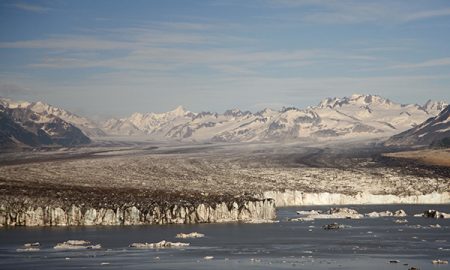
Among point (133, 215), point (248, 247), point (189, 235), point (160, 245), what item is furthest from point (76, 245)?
point (133, 215)

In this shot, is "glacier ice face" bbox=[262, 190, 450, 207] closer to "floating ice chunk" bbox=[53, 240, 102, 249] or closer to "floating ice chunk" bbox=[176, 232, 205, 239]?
"floating ice chunk" bbox=[176, 232, 205, 239]

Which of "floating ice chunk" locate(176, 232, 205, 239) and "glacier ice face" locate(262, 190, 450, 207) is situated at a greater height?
"glacier ice face" locate(262, 190, 450, 207)

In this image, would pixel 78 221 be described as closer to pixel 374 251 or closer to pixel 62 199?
pixel 62 199

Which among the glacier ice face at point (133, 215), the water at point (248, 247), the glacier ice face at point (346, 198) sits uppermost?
the glacier ice face at point (346, 198)

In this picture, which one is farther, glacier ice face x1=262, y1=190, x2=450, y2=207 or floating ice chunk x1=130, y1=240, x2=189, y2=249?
glacier ice face x1=262, y1=190, x2=450, y2=207

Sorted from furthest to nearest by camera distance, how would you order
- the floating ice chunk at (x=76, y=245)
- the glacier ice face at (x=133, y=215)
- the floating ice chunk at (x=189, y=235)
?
the glacier ice face at (x=133, y=215)
the floating ice chunk at (x=189, y=235)
the floating ice chunk at (x=76, y=245)

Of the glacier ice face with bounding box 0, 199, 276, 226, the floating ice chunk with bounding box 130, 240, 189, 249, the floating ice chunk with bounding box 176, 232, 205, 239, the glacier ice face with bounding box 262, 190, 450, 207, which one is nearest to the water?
the floating ice chunk with bounding box 176, 232, 205, 239

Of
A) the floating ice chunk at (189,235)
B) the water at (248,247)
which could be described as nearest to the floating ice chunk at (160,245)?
the water at (248,247)

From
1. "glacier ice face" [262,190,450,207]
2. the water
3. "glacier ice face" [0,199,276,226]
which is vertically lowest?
the water

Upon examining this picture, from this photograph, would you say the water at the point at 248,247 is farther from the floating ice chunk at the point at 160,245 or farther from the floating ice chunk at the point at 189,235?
the floating ice chunk at the point at 160,245

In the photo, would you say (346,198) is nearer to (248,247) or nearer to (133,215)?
(133,215)
